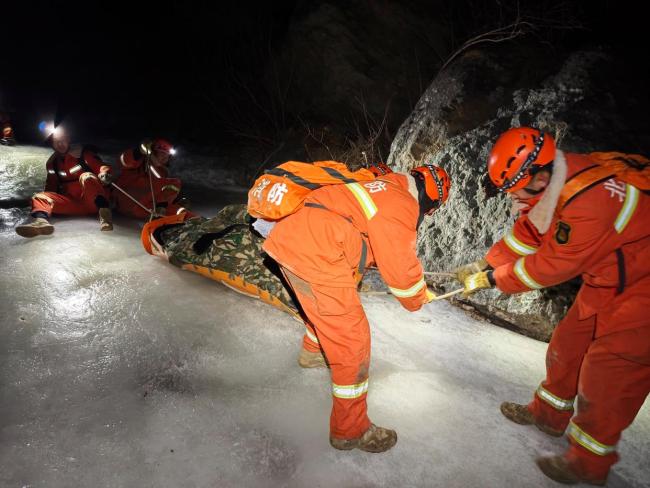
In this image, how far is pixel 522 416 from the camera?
8.17ft

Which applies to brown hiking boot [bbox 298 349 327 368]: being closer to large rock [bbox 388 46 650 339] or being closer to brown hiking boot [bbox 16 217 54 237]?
large rock [bbox 388 46 650 339]

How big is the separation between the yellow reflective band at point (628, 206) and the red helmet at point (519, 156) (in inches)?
16.1

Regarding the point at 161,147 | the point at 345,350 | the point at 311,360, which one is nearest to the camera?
the point at 345,350

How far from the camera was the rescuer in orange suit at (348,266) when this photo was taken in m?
2.05

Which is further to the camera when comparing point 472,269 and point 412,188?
point 472,269

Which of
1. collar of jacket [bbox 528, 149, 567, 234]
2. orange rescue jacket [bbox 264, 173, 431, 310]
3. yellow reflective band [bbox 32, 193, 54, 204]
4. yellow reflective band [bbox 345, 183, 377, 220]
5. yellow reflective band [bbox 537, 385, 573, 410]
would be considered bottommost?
yellow reflective band [bbox 32, 193, 54, 204]

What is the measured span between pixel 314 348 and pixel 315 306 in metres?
0.78

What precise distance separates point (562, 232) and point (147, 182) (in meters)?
5.69

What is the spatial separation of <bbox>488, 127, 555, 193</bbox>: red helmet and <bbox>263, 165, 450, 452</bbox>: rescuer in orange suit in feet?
1.83

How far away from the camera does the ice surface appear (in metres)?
1.98

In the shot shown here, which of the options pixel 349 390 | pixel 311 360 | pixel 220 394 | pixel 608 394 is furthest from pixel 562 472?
pixel 220 394

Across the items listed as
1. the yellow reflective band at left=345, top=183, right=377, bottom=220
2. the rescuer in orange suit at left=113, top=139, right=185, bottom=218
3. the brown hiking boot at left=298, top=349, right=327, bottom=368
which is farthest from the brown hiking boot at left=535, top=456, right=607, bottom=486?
the rescuer in orange suit at left=113, top=139, right=185, bottom=218

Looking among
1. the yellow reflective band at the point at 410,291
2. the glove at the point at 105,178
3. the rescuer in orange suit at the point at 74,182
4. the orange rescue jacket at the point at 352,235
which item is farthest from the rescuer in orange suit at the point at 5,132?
the yellow reflective band at the point at 410,291

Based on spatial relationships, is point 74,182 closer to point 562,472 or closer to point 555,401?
point 555,401
